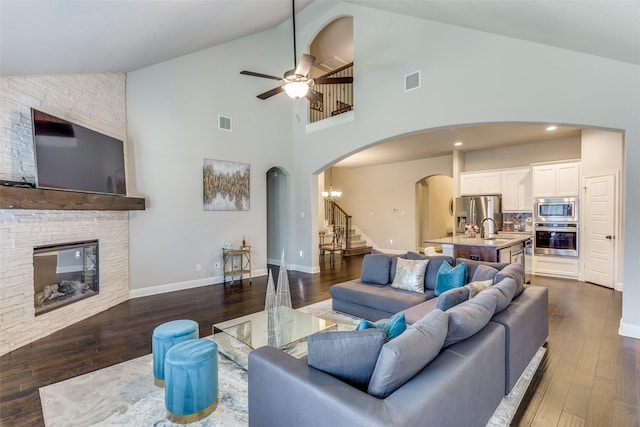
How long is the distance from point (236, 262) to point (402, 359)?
5414 millimetres

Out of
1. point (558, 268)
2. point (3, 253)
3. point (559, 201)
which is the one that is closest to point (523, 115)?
point (559, 201)

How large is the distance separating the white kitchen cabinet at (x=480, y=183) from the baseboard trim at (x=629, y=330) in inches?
174

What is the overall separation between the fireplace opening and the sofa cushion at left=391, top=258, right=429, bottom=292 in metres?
4.20

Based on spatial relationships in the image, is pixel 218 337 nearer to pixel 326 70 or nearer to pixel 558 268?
pixel 558 268

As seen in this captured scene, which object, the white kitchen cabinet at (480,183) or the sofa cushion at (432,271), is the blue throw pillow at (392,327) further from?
the white kitchen cabinet at (480,183)

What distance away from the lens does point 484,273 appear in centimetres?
331

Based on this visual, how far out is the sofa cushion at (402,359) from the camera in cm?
140

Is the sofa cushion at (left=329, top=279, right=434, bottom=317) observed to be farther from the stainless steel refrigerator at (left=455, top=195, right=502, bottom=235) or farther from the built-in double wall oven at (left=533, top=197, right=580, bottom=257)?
the built-in double wall oven at (left=533, top=197, right=580, bottom=257)

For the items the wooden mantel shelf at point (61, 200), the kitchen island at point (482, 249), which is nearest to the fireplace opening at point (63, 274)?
the wooden mantel shelf at point (61, 200)

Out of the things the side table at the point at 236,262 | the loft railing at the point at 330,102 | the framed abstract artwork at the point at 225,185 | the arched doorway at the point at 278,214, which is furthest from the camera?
the arched doorway at the point at 278,214

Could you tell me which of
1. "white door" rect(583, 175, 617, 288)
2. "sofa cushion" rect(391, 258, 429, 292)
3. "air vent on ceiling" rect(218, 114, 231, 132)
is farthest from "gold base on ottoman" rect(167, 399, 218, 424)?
"white door" rect(583, 175, 617, 288)

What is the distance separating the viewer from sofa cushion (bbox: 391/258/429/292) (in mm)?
3791

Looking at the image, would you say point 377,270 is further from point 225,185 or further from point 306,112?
point 306,112

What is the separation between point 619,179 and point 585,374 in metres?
4.48
